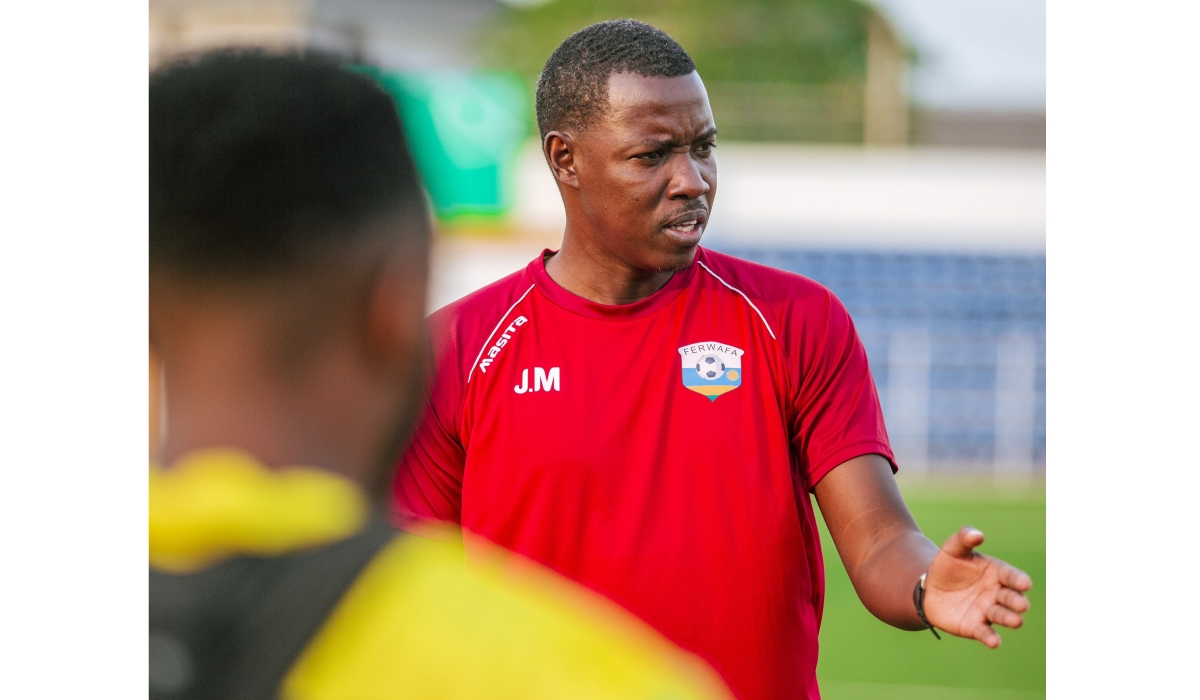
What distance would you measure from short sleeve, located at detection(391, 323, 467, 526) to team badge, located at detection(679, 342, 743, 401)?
1.32 feet

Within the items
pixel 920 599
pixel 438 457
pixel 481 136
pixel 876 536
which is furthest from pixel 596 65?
pixel 481 136

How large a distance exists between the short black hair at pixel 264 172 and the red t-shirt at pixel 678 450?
3.45 feet

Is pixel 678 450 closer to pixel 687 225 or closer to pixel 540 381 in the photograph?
pixel 540 381

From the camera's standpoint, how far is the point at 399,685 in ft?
2.45

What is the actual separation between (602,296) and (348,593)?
1.37 meters

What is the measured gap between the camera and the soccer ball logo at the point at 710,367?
1.99 m

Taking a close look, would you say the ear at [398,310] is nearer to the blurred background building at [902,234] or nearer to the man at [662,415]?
the man at [662,415]

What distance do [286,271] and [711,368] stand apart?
1213mm

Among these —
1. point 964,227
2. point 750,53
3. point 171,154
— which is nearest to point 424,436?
point 171,154

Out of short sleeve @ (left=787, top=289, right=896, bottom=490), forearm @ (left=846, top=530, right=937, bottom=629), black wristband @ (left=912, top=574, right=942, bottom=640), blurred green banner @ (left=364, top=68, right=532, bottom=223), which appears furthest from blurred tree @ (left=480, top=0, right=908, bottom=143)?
black wristband @ (left=912, top=574, right=942, bottom=640)

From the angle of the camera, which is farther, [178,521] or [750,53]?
[750,53]

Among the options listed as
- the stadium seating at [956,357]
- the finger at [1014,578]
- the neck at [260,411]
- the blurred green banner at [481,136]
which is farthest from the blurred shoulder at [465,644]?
the stadium seating at [956,357]

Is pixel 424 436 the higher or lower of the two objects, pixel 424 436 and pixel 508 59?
the lower
